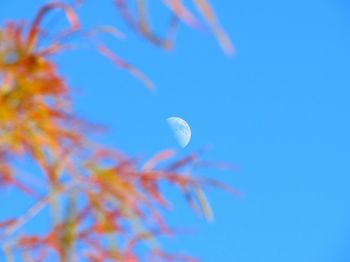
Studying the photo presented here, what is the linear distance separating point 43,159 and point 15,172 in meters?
0.16

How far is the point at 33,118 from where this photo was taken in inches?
68.2

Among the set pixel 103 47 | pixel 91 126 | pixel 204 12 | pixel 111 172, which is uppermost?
pixel 103 47

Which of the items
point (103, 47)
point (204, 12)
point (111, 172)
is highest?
point (103, 47)

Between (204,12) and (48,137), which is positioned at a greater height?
(48,137)

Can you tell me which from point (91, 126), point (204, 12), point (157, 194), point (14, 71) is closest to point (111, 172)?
point (91, 126)

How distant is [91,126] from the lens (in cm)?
170

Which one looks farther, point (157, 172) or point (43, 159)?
point (157, 172)

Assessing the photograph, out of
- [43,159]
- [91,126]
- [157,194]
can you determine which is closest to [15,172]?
[43,159]

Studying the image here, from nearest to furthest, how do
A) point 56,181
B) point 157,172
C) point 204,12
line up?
1. point 204,12
2. point 56,181
3. point 157,172

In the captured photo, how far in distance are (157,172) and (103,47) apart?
426 mm

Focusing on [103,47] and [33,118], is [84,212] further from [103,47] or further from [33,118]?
[103,47]

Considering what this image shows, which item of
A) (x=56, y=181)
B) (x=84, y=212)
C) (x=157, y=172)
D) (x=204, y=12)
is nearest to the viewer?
(x=204, y=12)

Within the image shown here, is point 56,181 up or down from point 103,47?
down

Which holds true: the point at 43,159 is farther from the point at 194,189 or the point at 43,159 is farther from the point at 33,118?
the point at 194,189
